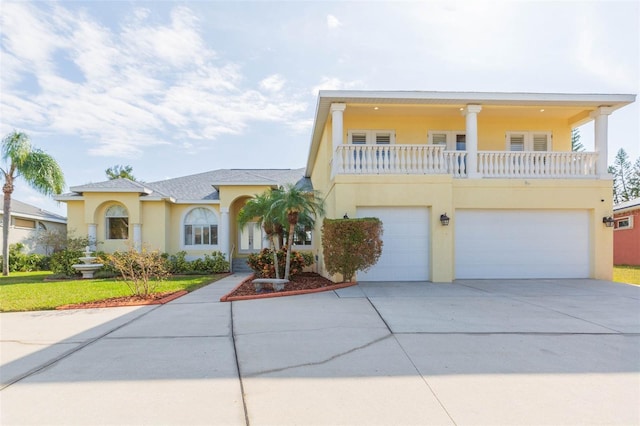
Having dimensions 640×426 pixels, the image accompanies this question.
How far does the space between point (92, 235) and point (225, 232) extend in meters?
6.76

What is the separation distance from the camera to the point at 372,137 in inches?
508

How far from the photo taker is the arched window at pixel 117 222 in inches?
683

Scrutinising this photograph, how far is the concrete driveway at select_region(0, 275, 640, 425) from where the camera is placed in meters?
3.08

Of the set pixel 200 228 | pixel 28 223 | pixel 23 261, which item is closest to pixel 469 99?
pixel 200 228

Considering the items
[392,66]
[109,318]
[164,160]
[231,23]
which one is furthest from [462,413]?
[164,160]

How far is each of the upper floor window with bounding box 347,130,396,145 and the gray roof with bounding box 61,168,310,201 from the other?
522cm

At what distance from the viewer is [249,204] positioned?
11570 millimetres

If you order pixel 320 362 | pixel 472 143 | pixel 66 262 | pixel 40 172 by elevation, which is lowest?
pixel 66 262

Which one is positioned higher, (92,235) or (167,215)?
(167,215)

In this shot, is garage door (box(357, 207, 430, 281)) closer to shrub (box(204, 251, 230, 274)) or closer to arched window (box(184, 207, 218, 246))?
shrub (box(204, 251, 230, 274))

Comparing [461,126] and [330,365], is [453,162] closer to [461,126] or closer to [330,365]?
[461,126]

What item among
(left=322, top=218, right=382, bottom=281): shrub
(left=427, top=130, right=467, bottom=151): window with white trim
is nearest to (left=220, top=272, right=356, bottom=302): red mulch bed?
(left=322, top=218, right=382, bottom=281): shrub

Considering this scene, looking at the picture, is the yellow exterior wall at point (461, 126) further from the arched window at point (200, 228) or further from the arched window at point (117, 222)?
the arched window at point (117, 222)

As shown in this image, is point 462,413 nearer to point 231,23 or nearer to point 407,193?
point 407,193
